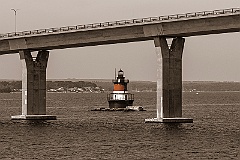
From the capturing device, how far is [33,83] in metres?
106

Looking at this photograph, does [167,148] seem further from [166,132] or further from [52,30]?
[52,30]

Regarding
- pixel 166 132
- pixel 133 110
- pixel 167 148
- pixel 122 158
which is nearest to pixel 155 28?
pixel 166 132

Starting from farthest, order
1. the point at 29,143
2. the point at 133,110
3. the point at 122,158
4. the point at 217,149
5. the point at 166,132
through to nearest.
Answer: the point at 133,110 < the point at 166,132 < the point at 29,143 < the point at 217,149 < the point at 122,158

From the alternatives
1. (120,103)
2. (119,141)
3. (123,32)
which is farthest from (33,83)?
(120,103)

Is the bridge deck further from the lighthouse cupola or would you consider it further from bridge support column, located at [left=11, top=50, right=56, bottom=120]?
the lighthouse cupola

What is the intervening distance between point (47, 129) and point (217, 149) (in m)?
29.1

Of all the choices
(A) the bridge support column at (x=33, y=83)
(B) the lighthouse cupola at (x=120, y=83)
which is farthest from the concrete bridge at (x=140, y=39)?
(B) the lighthouse cupola at (x=120, y=83)

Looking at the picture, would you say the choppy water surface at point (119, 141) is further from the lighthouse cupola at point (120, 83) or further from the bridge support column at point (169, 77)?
the lighthouse cupola at point (120, 83)

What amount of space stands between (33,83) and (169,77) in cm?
2304

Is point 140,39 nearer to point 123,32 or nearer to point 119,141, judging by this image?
point 123,32

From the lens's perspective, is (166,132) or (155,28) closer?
(166,132)

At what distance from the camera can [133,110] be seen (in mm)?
142375

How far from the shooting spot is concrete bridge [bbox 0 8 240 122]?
85438 millimetres

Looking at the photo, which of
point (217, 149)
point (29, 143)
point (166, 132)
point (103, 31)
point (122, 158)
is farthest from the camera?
point (103, 31)
